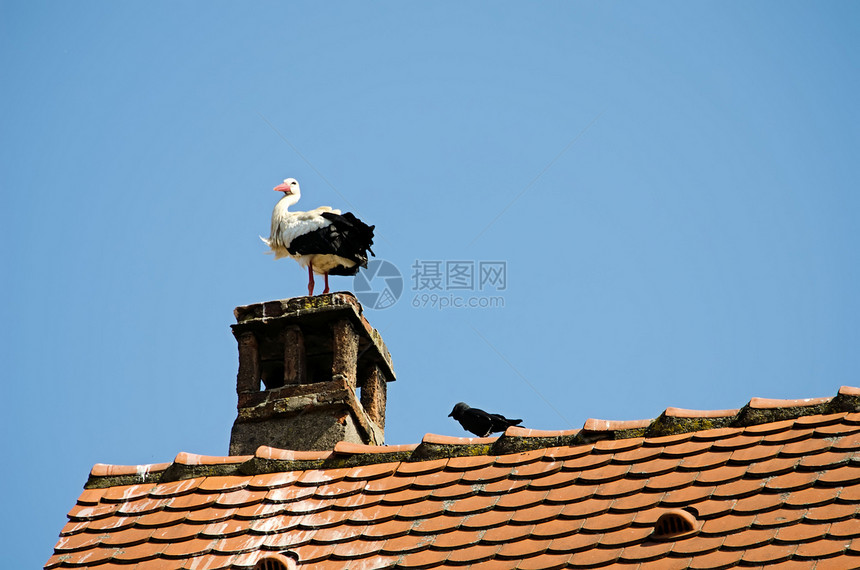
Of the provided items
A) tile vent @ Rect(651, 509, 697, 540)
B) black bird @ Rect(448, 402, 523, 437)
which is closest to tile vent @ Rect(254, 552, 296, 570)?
tile vent @ Rect(651, 509, 697, 540)

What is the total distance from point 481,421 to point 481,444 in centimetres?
349

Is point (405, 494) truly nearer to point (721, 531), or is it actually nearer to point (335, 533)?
point (335, 533)

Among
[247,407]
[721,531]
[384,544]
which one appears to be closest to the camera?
[721,531]

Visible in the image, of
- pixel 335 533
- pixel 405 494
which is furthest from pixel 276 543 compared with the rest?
pixel 405 494

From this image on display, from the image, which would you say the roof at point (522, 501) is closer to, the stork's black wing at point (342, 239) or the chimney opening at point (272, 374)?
the chimney opening at point (272, 374)

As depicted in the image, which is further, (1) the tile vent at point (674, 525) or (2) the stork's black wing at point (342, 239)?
(2) the stork's black wing at point (342, 239)

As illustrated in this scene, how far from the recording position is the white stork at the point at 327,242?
28.7ft

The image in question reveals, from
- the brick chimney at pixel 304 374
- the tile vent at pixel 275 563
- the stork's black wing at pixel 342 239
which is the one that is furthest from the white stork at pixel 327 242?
the tile vent at pixel 275 563

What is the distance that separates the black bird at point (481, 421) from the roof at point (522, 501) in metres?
3.35

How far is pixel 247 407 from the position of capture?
22.0 ft

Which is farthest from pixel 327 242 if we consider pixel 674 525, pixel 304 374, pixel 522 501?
pixel 674 525

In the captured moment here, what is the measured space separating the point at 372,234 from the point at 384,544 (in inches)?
175

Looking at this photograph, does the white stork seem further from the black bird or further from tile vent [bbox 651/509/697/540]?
tile vent [bbox 651/509/697/540]

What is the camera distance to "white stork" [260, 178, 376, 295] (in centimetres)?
874
